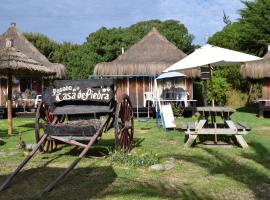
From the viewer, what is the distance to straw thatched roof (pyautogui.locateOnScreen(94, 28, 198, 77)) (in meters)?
22.1

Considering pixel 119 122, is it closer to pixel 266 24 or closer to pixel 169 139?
pixel 169 139

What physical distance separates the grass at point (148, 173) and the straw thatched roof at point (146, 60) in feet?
37.4

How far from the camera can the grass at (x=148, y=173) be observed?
627 centimetres

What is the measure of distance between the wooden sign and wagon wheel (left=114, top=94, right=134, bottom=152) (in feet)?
1.25

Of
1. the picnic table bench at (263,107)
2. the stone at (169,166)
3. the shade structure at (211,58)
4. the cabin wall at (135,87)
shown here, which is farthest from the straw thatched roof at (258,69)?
the stone at (169,166)

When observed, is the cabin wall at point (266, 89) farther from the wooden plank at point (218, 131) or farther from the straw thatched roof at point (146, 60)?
the wooden plank at point (218, 131)

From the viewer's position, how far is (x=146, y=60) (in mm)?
23016

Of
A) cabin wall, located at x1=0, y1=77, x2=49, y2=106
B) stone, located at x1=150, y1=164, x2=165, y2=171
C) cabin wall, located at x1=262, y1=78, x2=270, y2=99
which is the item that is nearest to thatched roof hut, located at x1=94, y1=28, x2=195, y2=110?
cabin wall, located at x1=262, y1=78, x2=270, y2=99

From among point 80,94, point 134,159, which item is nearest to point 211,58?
point 80,94

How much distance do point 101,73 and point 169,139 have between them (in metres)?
10.8

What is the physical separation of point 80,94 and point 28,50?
18.2m

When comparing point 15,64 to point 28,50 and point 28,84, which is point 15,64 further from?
point 28,50

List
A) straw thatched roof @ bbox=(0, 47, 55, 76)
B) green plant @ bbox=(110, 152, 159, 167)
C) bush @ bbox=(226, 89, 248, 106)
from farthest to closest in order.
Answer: bush @ bbox=(226, 89, 248, 106), straw thatched roof @ bbox=(0, 47, 55, 76), green plant @ bbox=(110, 152, 159, 167)

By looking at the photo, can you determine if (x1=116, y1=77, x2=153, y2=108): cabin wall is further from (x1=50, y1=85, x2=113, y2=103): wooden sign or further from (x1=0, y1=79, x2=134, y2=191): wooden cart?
(x1=50, y1=85, x2=113, y2=103): wooden sign
